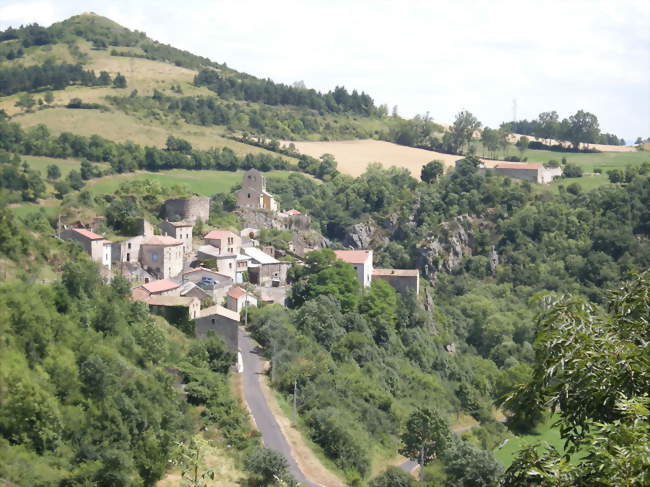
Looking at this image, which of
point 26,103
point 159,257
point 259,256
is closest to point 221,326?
point 159,257

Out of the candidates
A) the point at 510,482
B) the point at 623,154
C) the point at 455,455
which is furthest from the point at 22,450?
the point at 623,154

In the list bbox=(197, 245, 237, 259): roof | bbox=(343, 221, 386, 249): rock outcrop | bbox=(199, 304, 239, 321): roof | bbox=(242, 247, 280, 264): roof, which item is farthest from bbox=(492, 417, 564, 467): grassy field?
bbox=(343, 221, 386, 249): rock outcrop

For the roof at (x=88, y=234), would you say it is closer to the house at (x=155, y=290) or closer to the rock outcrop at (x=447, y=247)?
the house at (x=155, y=290)

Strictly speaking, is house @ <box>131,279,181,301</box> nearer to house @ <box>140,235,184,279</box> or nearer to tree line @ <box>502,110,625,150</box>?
house @ <box>140,235,184,279</box>

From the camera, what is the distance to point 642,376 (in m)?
9.19

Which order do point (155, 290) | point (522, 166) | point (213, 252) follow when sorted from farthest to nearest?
point (522, 166) → point (213, 252) → point (155, 290)

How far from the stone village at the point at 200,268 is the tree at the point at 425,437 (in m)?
8.87

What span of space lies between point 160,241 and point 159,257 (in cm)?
106

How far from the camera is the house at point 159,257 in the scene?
144 feet

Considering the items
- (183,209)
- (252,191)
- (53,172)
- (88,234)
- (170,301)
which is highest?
(53,172)

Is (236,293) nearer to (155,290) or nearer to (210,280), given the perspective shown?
(210,280)

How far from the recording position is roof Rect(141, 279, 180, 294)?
40062mm

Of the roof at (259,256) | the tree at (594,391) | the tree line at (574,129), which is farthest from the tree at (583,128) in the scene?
the tree at (594,391)

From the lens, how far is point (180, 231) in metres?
48.2
